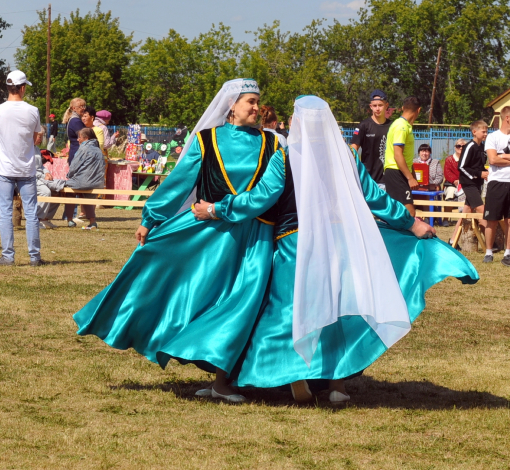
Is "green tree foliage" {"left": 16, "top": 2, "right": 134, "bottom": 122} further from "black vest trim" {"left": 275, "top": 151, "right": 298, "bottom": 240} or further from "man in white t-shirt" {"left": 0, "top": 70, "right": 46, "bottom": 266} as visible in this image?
"black vest trim" {"left": 275, "top": 151, "right": 298, "bottom": 240}

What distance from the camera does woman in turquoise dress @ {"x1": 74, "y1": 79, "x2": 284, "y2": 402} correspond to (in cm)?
467

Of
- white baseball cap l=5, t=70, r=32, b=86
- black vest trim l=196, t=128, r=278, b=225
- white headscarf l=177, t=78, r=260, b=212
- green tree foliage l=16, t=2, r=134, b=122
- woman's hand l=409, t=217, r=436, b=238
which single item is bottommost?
woman's hand l=409, t=217, r=436, b=238

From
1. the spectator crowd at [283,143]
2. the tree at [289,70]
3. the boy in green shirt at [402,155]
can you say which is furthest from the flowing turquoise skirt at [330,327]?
the tree at [289,70]

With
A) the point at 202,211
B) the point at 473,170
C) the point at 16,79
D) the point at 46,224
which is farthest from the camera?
the point at 46,224

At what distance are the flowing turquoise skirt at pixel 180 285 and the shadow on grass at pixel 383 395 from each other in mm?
346

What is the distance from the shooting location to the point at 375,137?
1059cm

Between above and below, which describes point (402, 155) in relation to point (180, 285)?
above

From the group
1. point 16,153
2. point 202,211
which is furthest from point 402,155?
point 202,211

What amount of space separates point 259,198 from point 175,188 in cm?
62

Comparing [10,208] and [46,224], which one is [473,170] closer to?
[10,208]

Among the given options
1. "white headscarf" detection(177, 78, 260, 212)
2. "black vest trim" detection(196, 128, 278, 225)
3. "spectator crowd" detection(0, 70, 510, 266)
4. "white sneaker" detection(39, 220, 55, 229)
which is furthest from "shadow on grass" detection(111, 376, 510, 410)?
"white sneaker" detection(39, 220, 55, 229)

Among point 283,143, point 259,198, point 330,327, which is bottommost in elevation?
point 330,327

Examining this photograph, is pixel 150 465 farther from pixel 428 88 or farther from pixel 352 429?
pixel 428 88

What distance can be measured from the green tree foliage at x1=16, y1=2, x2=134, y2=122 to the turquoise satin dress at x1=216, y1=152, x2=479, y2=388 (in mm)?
57444
